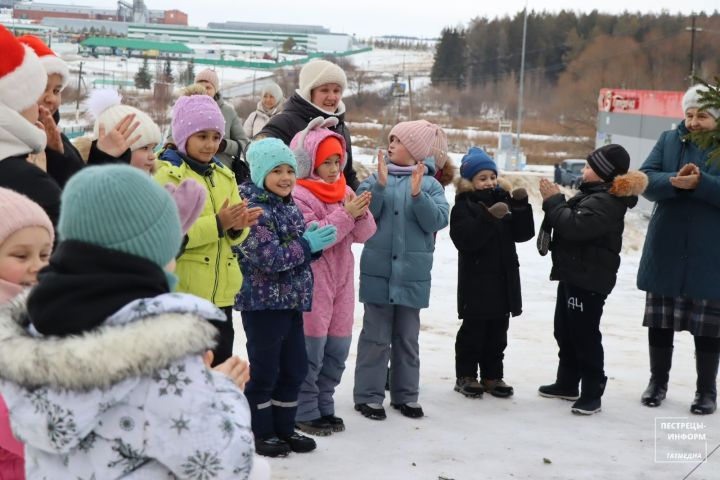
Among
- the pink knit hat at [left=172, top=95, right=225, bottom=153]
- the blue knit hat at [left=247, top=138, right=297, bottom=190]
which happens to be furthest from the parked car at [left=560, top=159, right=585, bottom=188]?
the pink knit hat at [left=172, top=95, right=225, bottom=153]

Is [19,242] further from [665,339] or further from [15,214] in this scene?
[665,339]

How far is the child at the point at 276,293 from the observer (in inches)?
179

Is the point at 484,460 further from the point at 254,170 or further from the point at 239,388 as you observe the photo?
the point at 239,388

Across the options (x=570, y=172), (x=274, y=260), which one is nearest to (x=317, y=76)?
(x=274, y=260)

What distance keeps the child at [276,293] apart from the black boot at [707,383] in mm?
2581

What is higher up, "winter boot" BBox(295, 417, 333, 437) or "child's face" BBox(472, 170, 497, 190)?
"child's face" BBox(472, 170, 497, 190)

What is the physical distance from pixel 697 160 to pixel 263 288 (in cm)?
303

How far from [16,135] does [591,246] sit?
3.54m

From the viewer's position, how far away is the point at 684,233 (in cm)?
582

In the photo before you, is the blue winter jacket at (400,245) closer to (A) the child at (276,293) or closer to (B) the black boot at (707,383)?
(A) the child at (276,293)

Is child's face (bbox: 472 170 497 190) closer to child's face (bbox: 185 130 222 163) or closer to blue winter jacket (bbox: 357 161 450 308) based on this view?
blue winter jacket (bbox: 357 161 450 308)

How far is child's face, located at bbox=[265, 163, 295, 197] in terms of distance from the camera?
4660mm

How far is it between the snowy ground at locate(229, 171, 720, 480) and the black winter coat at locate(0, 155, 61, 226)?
1830 mm

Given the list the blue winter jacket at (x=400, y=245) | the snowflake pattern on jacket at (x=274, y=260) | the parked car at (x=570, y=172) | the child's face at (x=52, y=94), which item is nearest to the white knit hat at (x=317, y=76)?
the blue winter jacket at (x=400, y=245)
